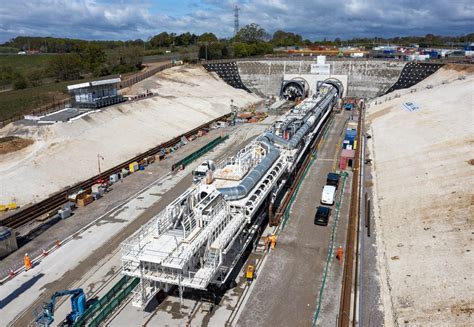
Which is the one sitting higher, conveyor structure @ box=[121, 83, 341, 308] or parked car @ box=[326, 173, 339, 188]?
conveyor structure @ box=[121, 83, 341, 308]

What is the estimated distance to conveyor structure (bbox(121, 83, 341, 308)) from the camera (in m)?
17.5

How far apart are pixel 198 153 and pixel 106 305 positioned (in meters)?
27.9

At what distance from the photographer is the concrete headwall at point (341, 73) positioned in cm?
8218

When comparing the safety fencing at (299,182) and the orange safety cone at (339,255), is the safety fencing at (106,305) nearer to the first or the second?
the safety fencing at (299,182)

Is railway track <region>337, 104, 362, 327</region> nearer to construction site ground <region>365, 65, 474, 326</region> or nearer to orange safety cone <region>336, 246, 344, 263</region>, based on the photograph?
orange safety cone <region>336, 246, 344, 263</region>

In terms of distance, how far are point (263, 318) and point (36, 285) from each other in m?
13.3

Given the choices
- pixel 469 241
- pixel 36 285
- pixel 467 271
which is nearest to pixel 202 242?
pixel 36 285

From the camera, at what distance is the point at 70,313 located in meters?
18.9

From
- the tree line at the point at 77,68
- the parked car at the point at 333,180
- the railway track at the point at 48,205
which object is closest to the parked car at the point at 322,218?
the parked car at the point at 333,180

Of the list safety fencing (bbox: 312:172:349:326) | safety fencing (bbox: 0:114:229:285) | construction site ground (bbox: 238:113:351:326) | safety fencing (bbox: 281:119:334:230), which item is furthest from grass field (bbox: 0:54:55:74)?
construction site ground (bbox: 238:113:351:326)

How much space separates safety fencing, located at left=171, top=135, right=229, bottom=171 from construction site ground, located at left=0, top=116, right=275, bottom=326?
0.88 metres

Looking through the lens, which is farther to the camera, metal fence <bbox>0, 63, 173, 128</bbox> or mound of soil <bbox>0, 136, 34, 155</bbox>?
metal fence <bbox>0, 63, 173, 128</bbox>

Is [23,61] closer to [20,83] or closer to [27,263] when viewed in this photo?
[20,83]

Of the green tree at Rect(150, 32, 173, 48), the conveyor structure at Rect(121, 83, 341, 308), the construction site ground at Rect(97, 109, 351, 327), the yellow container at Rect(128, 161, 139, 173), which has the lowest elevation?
the construction site ground at Rect(97, 109, 351, 327)
